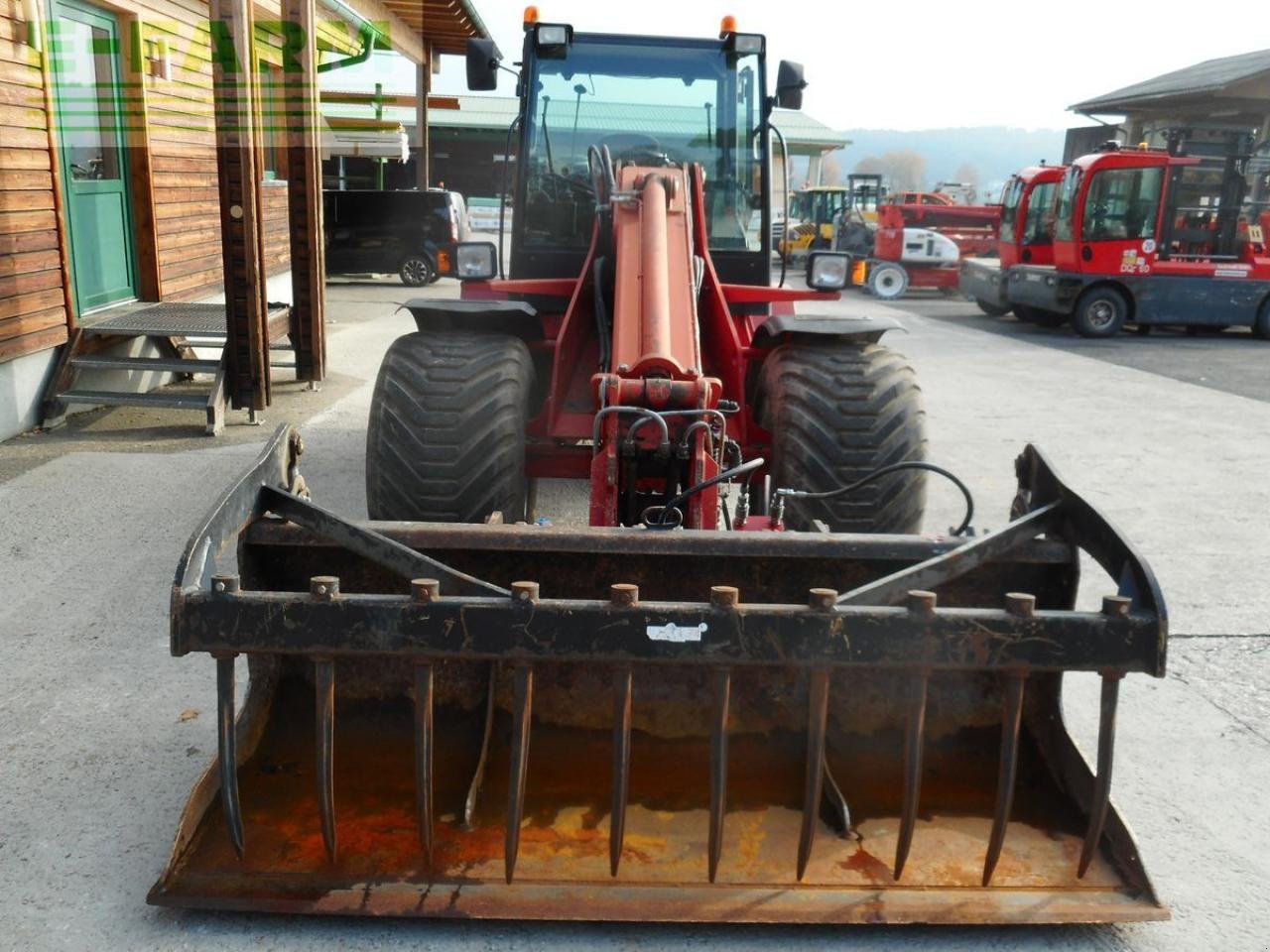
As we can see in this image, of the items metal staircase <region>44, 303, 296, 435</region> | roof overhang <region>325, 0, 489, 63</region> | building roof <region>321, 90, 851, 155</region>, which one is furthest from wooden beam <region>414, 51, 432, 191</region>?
metal staircase <region>44, 303, 296, 435</region>

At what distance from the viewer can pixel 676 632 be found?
250cm

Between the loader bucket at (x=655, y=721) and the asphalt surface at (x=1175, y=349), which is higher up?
the loader bucket at (x=655, y=721)

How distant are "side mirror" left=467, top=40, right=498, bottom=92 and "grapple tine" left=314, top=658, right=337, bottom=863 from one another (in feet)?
12.0

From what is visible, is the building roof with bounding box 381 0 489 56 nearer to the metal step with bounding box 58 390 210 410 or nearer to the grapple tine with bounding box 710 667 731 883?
the metal step with bounding box 58 390 210 410

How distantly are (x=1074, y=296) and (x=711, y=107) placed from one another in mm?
12007

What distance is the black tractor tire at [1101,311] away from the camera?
15.9 metres

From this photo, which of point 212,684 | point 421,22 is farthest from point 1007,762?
point 421,22

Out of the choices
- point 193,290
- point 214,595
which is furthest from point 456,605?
point 193,290

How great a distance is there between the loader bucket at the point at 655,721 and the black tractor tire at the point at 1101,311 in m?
13.7

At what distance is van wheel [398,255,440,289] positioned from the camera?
18750 millimetres

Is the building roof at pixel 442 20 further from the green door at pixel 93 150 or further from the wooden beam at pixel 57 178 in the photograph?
the wooden beam at pixel 57 178

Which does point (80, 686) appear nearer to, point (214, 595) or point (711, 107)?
point (214, 595)

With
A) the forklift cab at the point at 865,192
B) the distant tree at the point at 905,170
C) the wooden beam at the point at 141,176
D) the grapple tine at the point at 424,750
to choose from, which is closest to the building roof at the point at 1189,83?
the forklift cab at the point at 865,192

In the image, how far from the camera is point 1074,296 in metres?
16.0
